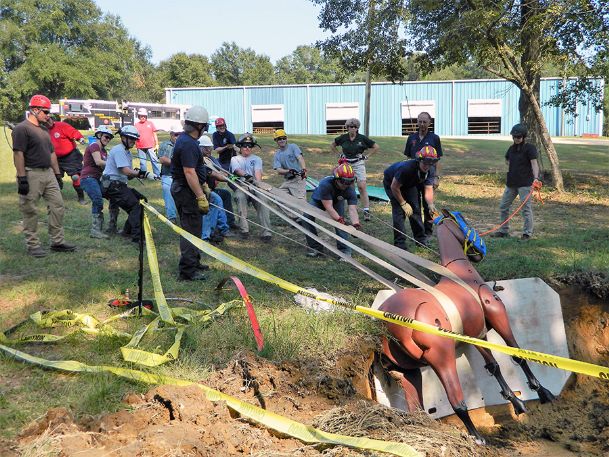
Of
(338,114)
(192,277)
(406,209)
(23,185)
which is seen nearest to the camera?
(192,277)

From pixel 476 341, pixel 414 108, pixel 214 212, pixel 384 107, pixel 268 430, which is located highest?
pixel 384 107

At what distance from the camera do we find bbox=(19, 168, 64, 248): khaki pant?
7961mm

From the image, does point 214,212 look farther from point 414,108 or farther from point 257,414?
point 414,108

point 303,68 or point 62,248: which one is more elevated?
point 303,68

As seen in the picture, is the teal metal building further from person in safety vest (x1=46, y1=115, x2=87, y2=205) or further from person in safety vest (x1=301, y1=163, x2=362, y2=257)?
person in safety vest (x1=301, y1=163, x2=362, y2=257)

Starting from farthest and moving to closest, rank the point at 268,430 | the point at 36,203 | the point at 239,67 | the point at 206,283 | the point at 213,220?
the point at 239,67
the point at 213,220
the point at 36,203
the point at 206,283
the point at 268,430

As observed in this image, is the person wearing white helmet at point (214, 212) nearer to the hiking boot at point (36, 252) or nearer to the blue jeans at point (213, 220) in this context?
the blue jeans at point (213, 220)

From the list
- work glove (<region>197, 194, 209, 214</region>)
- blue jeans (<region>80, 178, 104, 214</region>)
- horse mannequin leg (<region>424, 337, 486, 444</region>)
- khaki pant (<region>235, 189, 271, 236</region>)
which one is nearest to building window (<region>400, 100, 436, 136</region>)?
khaki pant (<region>235, 189, 271, 236</region>)

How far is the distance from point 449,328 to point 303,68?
75321 mm

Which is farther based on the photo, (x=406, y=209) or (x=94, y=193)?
(x=94, y=193)

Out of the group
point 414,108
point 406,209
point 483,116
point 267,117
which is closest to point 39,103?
point 406,209

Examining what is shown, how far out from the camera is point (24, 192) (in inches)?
309

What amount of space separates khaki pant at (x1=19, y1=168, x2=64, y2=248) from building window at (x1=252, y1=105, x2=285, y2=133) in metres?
34.2

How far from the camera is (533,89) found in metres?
14.6
